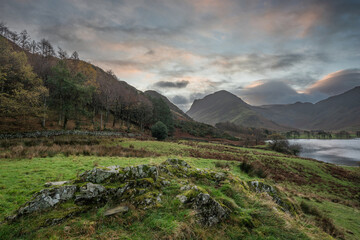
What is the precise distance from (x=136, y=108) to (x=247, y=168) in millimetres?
52276

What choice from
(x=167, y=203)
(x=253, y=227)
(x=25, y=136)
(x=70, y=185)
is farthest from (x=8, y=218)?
(x=25, y=136)

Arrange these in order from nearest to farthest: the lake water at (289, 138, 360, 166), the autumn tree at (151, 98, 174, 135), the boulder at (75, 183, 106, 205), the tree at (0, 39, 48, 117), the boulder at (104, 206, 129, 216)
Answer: the boulder at (104, 206, 129, 216), the boulder at (75, 183, 106, 205), the tree at (0, 39, 48, 117), the lake water at (289, 138, 360, 166), the autumn tree at (151, 98, 174, 135)

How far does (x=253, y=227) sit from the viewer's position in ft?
17.4

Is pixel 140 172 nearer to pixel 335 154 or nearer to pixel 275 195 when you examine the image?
pixel 275 195

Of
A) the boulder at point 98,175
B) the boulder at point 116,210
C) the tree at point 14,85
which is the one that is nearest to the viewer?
the boulder at point 116,210

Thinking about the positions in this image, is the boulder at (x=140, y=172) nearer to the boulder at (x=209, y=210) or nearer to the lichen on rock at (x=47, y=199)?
the lichen on rock at (x=47, y=199)

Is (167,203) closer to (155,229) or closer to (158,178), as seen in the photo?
(155,229)

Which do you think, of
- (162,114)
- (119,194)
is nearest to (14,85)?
(119,194)

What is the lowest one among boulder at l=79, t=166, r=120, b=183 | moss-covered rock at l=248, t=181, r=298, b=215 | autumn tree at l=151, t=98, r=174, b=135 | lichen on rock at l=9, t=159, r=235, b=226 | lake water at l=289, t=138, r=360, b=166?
lake water at l=289, t=138, r=360, b=166

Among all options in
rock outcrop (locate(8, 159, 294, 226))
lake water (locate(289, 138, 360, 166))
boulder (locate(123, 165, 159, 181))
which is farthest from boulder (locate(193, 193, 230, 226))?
lake water (locate(289, 138, 360, 166))

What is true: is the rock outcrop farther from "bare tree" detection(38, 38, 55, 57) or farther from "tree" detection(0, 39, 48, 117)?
"bare tree" detection(38, 38, 55, 57)

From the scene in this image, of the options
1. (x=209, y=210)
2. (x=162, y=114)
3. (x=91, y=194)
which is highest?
(x=162, y=114)

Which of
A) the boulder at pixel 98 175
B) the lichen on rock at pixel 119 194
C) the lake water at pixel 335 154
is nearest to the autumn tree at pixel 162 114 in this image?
the lake water at pixel 335 154

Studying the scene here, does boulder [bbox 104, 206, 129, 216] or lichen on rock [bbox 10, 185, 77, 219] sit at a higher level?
lichen on rock [bbox 10, 185, 77, 219]
